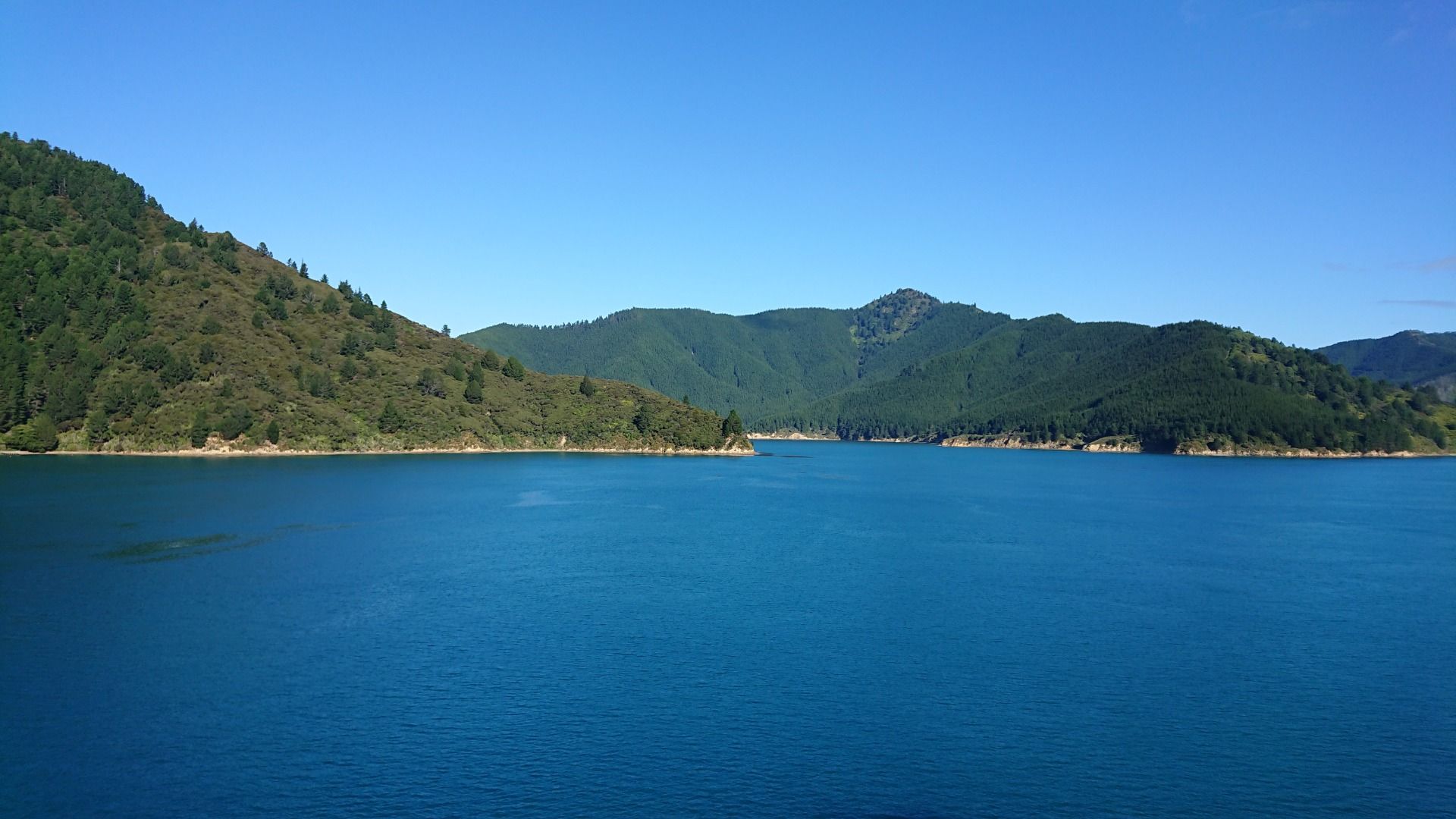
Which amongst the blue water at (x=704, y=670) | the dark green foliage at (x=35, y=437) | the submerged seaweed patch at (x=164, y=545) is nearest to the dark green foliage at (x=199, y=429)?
the dark green foliage at (x=35, y=437)

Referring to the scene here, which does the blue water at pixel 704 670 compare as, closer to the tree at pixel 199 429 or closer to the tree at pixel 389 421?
the tree at pixel 199 429

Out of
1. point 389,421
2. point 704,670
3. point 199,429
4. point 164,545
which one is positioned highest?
point 389,421

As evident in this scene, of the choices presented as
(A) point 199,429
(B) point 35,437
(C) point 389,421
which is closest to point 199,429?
(A) point 199,429

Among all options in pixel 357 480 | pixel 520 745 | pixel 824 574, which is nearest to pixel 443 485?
pixel 357 480

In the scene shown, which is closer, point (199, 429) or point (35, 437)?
point (35, 437)

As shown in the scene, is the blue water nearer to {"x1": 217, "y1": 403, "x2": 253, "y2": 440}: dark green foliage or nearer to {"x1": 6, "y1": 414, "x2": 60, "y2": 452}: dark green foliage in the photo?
{"x1": 6, "y1": 414, "x2": 60, "y2": 452}: dark green foliage

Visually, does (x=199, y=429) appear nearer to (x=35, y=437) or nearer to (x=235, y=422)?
(x=235, y=422)

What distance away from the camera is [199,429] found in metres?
169

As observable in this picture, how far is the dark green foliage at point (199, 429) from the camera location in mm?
168875

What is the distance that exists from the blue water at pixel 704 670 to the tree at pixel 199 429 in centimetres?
8402

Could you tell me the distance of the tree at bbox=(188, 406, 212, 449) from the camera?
168875 mm

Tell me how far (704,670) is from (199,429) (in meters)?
158

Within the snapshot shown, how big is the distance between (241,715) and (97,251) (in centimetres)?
20563

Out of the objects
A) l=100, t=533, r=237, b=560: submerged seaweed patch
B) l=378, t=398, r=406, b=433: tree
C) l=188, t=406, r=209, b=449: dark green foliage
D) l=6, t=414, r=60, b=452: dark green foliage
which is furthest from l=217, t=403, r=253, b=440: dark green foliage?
l=100, t=533, r=237, b=560: submerged seaweed patch
